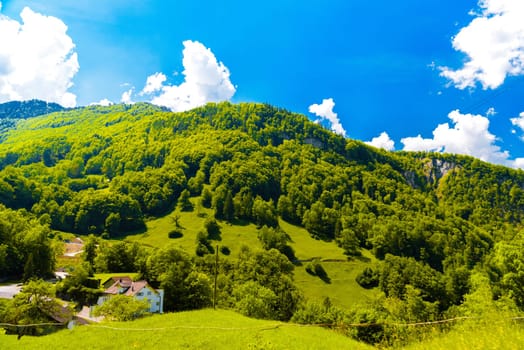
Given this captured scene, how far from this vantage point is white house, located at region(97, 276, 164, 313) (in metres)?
52.7

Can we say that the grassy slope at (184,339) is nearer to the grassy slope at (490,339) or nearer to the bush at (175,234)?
the grassy slope at (490,339)

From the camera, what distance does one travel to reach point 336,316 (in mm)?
49781

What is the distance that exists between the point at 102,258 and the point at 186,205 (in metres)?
97.4

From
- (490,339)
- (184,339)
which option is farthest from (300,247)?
(490,339)

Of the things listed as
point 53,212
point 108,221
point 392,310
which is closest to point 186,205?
point 108,221

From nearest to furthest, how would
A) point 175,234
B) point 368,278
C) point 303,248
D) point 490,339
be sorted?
point 490,339 → point 368,278 → point 303,248 → point 175,234

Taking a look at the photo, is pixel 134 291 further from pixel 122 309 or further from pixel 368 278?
pixel 368 278

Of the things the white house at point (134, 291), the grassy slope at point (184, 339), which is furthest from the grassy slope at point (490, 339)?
the white house at point (134, 291)

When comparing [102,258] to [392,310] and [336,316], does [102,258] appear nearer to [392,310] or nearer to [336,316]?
[336,316]

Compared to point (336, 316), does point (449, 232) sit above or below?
above

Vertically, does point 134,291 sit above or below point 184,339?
below

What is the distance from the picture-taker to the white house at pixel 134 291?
173 ft

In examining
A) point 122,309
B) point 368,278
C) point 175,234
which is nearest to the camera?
point 122,309

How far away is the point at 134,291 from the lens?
54.5 metres
